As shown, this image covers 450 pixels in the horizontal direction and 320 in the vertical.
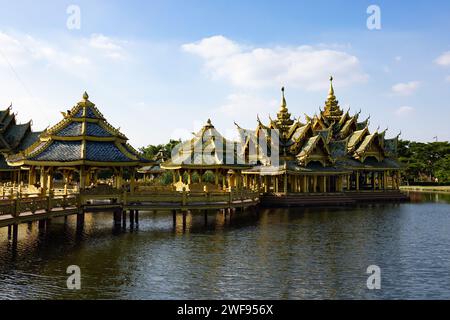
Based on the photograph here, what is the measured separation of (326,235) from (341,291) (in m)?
11.2

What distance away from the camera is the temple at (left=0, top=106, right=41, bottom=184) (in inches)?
1825

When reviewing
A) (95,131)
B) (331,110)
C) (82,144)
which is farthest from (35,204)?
(331,110)

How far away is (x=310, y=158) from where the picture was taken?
4881 cm

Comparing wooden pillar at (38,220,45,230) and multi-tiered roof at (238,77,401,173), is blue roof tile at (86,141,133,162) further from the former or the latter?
multi-tiered roof at (238,77,401,173)

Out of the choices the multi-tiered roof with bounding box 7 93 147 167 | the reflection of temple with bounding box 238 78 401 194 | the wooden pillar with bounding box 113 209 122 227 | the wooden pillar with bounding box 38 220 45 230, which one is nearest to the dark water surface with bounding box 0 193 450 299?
the wooden pillar with bounding box 38 220 45 230

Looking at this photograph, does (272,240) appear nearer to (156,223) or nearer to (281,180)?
(156,223)

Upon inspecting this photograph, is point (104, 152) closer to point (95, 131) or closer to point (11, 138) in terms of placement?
point (95, 131)

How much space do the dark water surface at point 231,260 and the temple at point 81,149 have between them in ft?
13.1

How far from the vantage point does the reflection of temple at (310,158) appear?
48062 mm

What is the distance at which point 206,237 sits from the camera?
80.8 feet

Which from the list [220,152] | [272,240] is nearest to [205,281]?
[272,240]

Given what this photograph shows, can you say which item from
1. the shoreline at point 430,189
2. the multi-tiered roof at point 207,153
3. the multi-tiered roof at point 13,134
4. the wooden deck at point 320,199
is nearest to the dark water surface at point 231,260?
the multi-tiered roof at point 207,153

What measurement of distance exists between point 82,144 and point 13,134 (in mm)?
27181

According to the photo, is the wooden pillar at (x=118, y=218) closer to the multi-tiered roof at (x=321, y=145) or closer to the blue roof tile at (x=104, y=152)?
the blue roof tile at (x=104, y=152)
